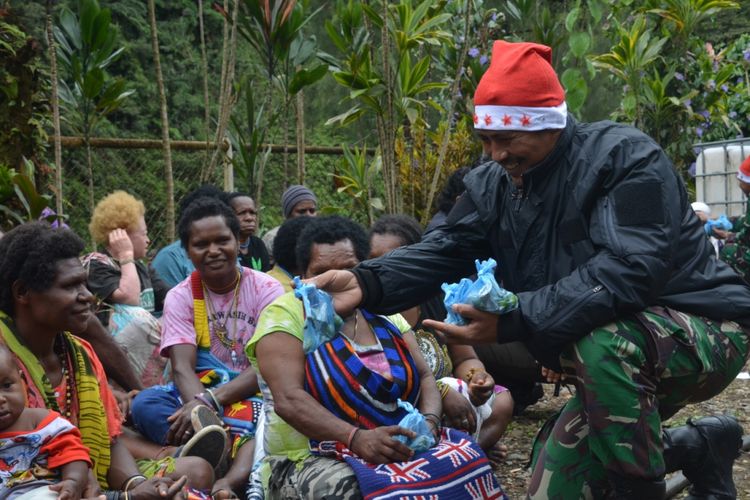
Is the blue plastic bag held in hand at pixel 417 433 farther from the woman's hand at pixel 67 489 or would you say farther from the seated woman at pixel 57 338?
the woman's hand at pixel 67 489

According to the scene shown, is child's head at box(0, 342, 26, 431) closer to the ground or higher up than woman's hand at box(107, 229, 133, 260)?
higher up

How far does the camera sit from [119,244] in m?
6.03

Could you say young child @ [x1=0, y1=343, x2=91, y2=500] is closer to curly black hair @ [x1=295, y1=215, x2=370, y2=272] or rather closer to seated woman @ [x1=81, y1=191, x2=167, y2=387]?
curly black hair @ [x1=295, y1=215, x2=370, y2=272]

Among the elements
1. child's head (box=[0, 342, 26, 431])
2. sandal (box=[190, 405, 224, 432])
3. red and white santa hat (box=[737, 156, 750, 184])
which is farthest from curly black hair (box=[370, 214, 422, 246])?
red and white santa hat (box=[737, 156, 750, 184])

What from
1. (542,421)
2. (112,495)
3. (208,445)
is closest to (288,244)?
(208,445)

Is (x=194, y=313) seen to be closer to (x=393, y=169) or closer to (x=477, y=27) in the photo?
(x=393, y=169)

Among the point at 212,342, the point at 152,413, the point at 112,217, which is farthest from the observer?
the point at 112,217

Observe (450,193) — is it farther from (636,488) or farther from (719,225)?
(636,488)

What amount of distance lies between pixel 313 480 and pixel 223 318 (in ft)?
5.01

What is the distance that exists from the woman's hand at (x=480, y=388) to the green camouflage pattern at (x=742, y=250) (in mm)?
3844

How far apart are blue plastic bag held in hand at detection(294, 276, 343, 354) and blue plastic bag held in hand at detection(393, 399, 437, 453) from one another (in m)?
0.46

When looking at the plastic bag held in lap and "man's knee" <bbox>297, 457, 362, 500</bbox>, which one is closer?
the plastic bag held in lap

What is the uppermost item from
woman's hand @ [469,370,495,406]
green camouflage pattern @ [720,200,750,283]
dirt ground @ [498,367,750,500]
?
woman's hand @ [469,370,495,406]

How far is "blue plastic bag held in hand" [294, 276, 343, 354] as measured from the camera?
3844mm
